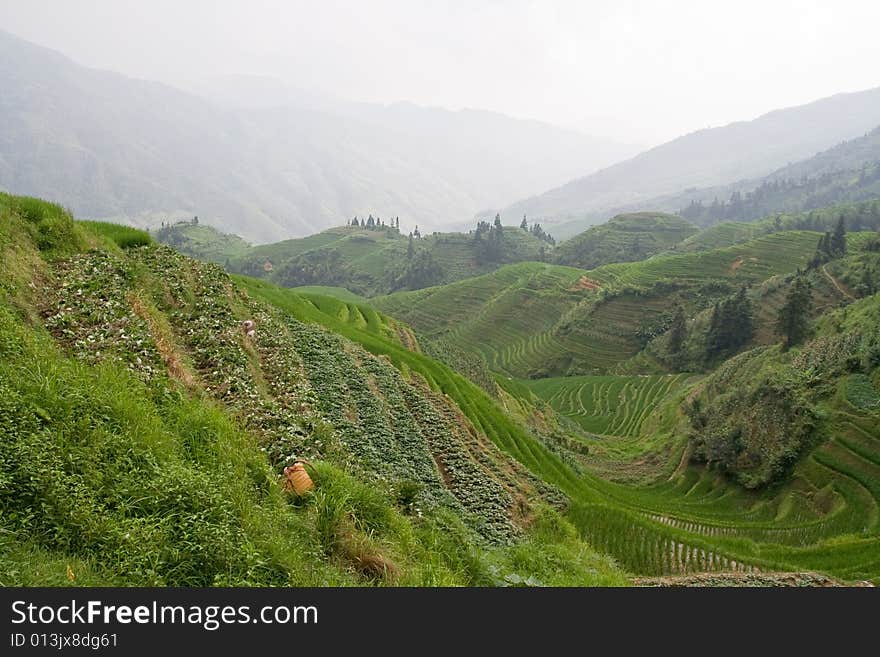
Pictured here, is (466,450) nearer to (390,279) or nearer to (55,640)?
(55,640)

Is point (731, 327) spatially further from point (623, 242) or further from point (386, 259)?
point (386, 259)

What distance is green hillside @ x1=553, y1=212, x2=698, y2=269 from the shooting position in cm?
14362

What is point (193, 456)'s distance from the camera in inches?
232

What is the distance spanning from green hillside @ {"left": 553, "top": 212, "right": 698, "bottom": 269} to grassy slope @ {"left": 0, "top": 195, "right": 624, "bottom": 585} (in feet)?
451

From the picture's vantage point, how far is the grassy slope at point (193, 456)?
416 cm

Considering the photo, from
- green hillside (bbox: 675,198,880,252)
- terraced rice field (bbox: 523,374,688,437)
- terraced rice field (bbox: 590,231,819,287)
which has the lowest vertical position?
terraced rice field (bbox: 523,374,688,437)

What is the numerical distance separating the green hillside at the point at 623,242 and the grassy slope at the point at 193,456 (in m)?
137

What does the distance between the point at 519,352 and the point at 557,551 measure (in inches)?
2843

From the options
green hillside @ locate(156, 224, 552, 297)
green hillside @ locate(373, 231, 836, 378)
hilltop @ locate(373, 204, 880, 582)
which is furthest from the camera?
green hillside @ locate(156, 224, 552, 297)

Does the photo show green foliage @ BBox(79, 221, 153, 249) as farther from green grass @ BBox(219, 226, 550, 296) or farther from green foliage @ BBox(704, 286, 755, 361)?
green grass @ BBox(219, 226, 550, 296)

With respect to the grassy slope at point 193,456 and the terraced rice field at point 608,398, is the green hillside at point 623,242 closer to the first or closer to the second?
the terraced rice field at point 608,398

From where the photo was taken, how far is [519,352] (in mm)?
79562

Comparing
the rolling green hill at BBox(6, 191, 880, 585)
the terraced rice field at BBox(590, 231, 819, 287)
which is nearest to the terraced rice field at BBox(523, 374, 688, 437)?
the rolling green hill at BBox(6, 191, 880, 585)

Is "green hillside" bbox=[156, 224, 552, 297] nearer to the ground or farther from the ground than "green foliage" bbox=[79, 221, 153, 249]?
farther from the ground
